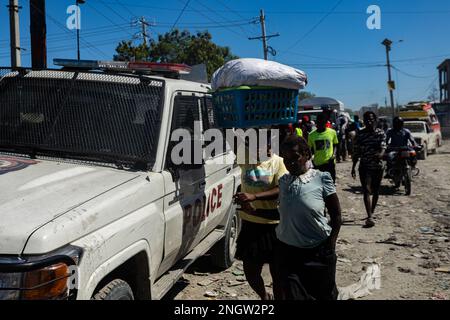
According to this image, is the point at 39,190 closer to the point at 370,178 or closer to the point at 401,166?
the point at 370,178

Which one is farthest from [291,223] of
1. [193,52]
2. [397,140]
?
[193,52]

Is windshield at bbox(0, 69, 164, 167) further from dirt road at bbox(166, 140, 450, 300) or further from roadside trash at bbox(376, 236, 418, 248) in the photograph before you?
roadside trash at bbox(376, 236, 418, 248)

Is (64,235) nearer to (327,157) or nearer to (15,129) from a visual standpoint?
(15,129)

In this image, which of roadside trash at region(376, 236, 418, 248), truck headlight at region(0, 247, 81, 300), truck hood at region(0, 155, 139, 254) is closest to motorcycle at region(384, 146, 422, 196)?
roadside trash at region(376, 236, 418, 248)

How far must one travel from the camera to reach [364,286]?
4793mm

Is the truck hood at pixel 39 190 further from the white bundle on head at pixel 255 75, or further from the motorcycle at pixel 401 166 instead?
the motorcycle at pixel 401 166

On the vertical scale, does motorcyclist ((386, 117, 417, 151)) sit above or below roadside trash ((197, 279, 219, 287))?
above

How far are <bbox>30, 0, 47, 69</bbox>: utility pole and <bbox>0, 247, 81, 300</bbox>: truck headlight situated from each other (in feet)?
33.8

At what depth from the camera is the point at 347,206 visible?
9.34 m

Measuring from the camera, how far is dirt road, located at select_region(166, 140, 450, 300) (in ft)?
15.5

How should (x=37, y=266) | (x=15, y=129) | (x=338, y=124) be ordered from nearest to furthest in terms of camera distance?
(x=37, y=266), (x=15, y=129), (x=338, y=124)
